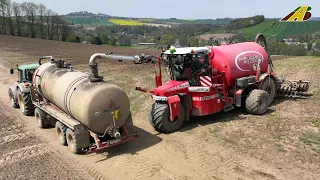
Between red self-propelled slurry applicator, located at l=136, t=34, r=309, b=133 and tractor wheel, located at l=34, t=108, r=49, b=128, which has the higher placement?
red self-propelled slurry applicator, located at l=136, t=34, r=309, b=133

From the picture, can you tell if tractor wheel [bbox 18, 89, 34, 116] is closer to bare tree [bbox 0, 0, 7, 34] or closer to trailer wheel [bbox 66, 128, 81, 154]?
trailer wheel [bbox 66, 128, 81, 154]

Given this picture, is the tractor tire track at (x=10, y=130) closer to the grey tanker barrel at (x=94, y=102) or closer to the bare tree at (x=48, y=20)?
the grey tanker barrel at (x=94, y=102)

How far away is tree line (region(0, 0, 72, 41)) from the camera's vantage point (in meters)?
61.3

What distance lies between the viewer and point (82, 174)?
7941mm

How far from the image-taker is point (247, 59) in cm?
1241

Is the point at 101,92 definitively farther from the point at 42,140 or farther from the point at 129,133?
the point at 42,140

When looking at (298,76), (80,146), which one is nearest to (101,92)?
(80,146)

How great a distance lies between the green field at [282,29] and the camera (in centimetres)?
6430

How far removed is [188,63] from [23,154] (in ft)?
20.8

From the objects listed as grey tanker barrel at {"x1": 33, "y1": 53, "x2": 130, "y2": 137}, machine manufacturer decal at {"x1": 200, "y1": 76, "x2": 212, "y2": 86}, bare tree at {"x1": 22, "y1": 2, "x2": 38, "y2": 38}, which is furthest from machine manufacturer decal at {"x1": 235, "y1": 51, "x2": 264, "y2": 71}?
bare tree at {"x1": 22, "y1": 2, "x2": 38, "y2": 38}

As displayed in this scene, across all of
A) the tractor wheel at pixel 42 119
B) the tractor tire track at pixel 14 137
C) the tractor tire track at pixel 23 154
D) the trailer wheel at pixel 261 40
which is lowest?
the tractor tire track at pixel 23 154

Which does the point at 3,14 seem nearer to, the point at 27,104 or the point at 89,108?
the point at 27,104

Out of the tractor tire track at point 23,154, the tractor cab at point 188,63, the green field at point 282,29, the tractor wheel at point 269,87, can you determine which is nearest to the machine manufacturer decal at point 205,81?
the tractor cab at point 188,63

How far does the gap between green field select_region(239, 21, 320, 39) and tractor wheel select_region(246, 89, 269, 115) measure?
54.3 metres
